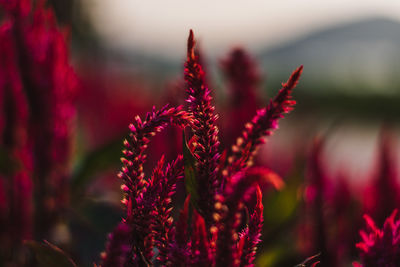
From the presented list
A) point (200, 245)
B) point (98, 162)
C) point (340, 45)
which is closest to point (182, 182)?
point (98, 162)

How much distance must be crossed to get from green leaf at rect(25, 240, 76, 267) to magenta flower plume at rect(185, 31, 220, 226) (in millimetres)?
127

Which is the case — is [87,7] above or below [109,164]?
above

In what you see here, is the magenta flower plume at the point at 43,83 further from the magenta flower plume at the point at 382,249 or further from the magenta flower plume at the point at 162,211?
the magenta flower plume at the point at 382,249

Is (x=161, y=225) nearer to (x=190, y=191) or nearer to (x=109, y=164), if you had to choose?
(x=190, y=191)

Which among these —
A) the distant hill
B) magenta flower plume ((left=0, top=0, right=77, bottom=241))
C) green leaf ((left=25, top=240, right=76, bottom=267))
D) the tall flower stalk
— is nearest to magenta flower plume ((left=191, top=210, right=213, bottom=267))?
the tall flower stalk

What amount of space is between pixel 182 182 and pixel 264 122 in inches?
14.1

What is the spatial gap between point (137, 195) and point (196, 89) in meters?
0.10

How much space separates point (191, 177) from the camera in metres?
0.40

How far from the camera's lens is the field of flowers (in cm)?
36

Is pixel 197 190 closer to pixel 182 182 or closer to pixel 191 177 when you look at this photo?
pixel 191 177

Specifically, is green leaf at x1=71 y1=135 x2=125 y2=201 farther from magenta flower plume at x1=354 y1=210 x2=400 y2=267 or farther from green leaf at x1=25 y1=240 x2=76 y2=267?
magenta flower plume at x1=354 y1=210 x2=400 y2=267

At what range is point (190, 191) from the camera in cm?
40

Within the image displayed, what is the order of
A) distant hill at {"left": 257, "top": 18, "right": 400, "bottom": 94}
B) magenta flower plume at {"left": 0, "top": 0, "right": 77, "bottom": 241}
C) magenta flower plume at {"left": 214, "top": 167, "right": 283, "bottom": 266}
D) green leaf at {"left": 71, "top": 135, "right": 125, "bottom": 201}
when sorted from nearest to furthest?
magenta flower plume at {"left": 214, "top": 167, "right": 283, "bottom": 266}, magenta flower plume at {"left": 0, "top": 0, "right": 77, "bottom": 241}, green leaf at {"left": 71, "top": 135, "right": 125, "bottom": 201}, distant hill at {"left": 257, "top": 18, "right": 400, "bottom": 94}

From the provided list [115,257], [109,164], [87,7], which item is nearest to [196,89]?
[115,257]
